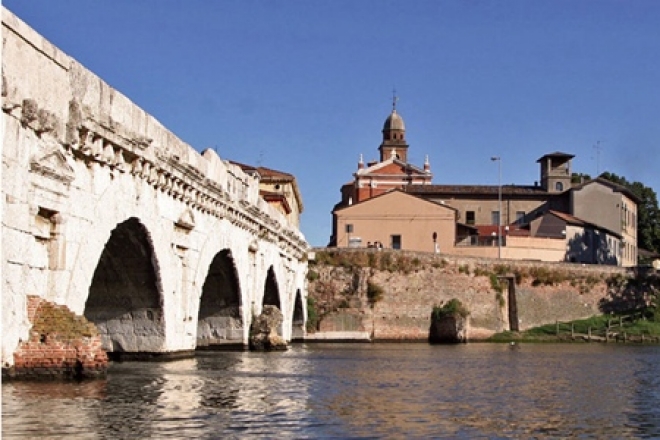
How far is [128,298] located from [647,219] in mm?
90757

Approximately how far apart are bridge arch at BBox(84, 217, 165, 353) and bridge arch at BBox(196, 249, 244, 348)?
9033 mm

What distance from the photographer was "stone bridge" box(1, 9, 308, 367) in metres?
16.6

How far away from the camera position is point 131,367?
78.8ft

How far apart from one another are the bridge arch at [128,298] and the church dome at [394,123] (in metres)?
95.3

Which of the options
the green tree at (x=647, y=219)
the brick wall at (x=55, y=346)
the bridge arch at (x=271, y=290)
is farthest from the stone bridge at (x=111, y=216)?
the green tree at (x=647, y=219)

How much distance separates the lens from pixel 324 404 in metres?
18.7

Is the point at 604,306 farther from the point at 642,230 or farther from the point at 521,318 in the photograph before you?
the point at 642,230

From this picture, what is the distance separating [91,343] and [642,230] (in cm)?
9618

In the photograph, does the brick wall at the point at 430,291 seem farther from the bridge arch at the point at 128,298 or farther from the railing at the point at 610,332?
the bridge arch at the point at 128,298

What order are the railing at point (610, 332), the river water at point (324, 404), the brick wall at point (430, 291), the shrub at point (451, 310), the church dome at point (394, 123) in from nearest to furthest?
the river water at point (324, 404), the brick wall at point (430, 291), the shrub at point (451, 310), the railing at point (610, 332), the church dome at point (394, 123)

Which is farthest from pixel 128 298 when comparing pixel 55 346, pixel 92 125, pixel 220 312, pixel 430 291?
pixel 430 291

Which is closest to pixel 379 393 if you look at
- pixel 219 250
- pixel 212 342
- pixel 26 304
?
pixel 26 304

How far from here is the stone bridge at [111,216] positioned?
16578 millimetres

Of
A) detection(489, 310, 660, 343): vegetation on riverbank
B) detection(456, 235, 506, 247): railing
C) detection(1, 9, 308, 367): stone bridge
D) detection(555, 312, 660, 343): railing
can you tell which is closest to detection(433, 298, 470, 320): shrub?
detection(489, 310, 660, 343): vegetation on riverbank
